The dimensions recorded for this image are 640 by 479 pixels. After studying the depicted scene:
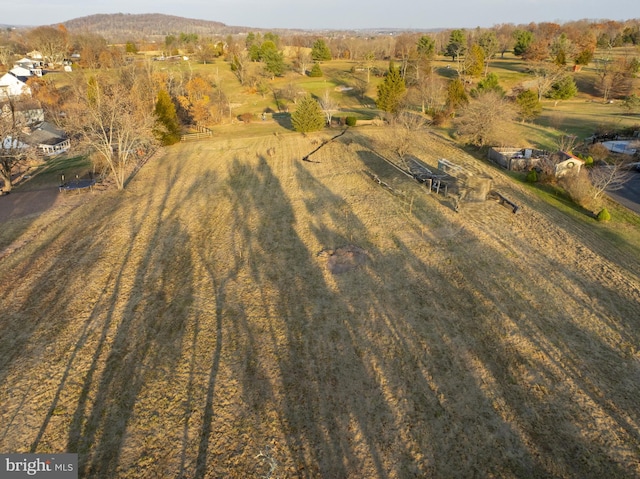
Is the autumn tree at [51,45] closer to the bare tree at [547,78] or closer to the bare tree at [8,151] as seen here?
the bare tree at [8,151]

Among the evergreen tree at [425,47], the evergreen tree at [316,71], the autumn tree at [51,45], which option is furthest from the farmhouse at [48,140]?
the autumn tree at [51,45]

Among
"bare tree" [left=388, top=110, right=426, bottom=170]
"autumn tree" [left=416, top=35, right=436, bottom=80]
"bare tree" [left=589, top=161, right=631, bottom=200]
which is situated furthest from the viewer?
"autumn tree" [left=416, top=35, right=436, bottom=80]

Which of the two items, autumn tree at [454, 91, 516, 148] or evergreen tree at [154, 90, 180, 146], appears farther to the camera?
evergreen tree at [154, 90, 180, 146]

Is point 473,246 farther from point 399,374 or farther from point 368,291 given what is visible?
point 399,374

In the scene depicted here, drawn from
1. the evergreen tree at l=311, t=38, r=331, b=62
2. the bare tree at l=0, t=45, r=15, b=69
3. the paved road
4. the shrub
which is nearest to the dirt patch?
the paved road

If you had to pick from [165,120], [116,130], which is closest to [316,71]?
[165,120]

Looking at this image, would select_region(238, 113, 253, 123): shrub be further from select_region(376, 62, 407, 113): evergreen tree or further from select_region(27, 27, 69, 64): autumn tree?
select_region(27, 27, 69, 64): autumn tree

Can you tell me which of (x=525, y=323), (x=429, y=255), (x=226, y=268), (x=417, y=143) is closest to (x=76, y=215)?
(x=226, y=268)

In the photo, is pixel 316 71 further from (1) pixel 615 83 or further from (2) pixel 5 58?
(2) pixel 5 58
